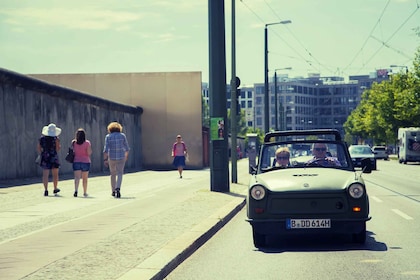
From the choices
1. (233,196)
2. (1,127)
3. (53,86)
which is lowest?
(233,196)

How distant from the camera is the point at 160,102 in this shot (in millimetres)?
37625

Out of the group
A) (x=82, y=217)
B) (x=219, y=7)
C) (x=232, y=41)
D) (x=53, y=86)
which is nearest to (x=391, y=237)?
(x=82, y=217)

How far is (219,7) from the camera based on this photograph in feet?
54.0

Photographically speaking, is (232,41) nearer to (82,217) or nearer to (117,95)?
(82,217)

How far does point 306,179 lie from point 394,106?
220 feet

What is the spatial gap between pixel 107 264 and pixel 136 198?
855 centimetres

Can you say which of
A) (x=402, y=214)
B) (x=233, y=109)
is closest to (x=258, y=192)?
(x=402, y=214)

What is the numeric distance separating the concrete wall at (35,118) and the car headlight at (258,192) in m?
13.3

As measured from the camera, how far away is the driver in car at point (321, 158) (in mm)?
9078

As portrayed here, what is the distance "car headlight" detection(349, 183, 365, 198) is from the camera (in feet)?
26.0

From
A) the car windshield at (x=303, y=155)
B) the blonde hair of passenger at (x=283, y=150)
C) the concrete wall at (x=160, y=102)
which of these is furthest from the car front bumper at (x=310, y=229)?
the concrete wall at (x=160, y=102)

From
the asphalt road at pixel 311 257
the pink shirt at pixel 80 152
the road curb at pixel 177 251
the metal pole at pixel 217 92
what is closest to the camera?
the road curb at pixel 177 251

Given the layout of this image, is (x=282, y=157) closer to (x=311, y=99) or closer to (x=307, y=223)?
(x=307, y=223)

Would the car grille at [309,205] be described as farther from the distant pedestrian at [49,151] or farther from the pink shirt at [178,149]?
the pink shirt at [178,149]
